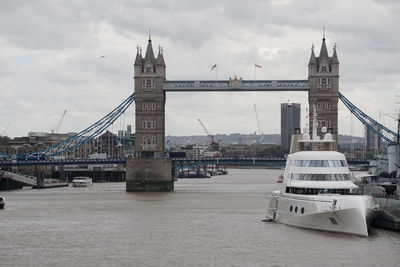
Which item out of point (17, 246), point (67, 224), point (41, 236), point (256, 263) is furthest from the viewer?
point (67, 224)

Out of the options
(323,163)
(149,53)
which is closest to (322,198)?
(323,163)

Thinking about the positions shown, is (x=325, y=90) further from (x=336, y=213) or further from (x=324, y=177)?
(x=336, y=213)

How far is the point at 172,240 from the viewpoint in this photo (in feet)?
152

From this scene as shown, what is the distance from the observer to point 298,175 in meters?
50.7

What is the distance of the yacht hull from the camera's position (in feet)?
148

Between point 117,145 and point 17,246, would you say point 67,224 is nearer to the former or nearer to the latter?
point 17,246

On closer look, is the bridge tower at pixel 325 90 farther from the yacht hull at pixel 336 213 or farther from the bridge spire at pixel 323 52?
the yacht hull at pixel 336 213

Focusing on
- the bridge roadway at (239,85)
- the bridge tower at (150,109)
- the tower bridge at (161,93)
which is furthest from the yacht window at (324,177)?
the bridge tower at (150,109)

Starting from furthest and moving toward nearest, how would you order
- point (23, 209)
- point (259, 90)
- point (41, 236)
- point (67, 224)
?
point (259, 90) → point (23, 209) → point (67, 224) → point (41, 236)

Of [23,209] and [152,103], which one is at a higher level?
[152,103]

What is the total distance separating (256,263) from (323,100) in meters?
57.9

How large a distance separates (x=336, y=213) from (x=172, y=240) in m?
8.93

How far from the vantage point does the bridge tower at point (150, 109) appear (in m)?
96.8

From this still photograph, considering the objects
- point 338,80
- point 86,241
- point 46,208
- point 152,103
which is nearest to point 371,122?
point 338,80
